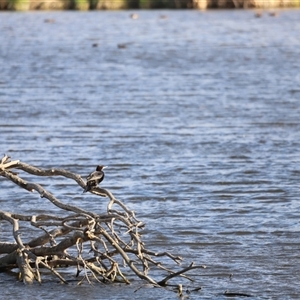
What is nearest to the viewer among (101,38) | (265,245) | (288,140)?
(265,245)

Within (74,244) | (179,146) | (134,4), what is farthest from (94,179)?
(134,4)

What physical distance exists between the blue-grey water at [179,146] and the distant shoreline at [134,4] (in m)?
24.7

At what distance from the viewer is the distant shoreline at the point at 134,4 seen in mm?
50812

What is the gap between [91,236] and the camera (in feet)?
19.2

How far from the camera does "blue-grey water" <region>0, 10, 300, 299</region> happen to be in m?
6.78

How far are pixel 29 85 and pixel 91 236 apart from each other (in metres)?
12.4

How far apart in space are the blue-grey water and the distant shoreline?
81.0 ft

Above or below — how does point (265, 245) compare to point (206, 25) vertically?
above

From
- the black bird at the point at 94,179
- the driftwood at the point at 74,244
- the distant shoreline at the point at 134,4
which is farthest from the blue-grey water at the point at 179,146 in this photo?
the distant shoreline at the point at 134,4

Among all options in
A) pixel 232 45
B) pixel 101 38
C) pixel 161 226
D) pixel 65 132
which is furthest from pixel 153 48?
pixel 161 226

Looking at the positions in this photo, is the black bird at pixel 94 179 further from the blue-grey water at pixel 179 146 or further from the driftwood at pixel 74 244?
the blue-grey water at pixel 179 146

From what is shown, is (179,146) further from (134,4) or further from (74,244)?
(134,4)

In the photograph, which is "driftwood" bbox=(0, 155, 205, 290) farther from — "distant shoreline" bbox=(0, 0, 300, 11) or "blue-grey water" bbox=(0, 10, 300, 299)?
"distant shoreline" bbox=(0, 0, 300, 11)

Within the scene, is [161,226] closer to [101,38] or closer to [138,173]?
[138,173]
